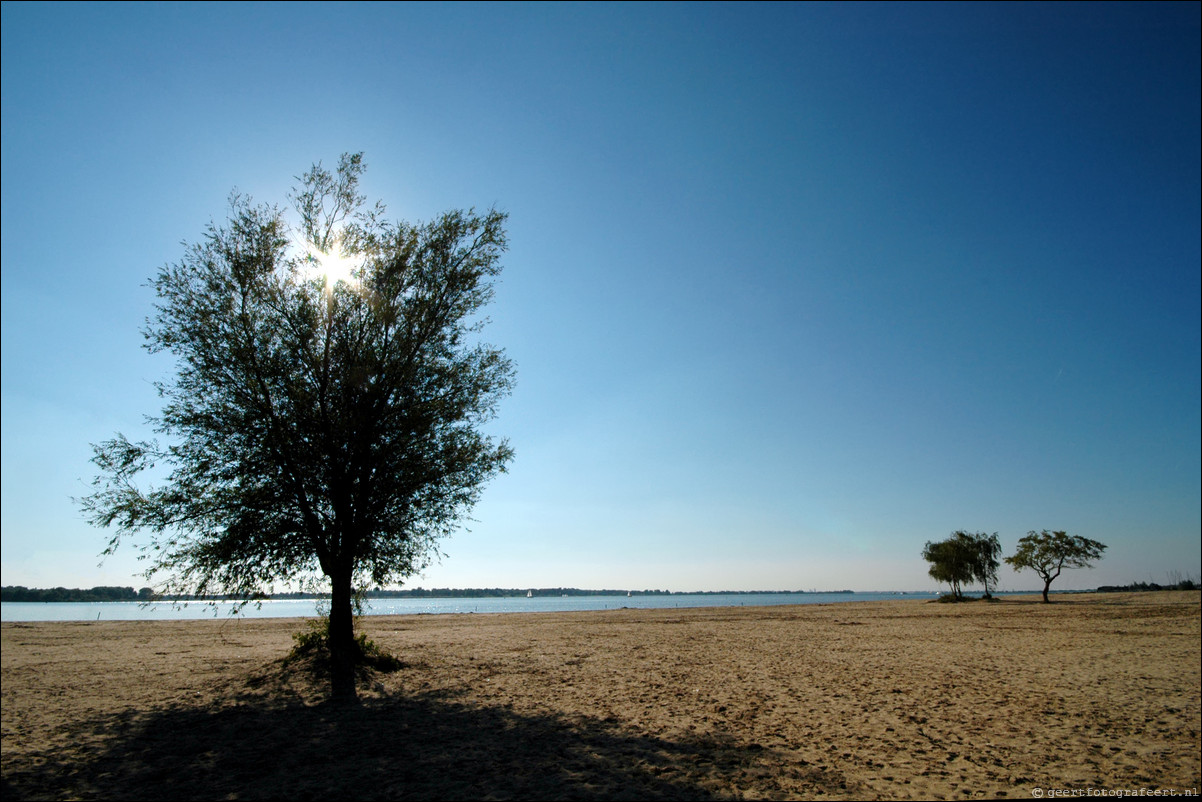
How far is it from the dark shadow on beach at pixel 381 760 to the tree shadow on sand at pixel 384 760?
2 cm

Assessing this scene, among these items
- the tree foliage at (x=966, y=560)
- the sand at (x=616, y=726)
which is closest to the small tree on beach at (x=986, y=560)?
the tree foliage at (x=966, y=560)

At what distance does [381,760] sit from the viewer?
29.4ft

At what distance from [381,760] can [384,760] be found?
0.16 feet

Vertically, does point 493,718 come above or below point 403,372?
below

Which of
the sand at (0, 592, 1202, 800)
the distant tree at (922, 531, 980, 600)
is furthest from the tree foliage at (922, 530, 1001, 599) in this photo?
the sand at (0, 592, 1202, 800)

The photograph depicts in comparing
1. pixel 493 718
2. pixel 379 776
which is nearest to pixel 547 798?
pixel 379 776

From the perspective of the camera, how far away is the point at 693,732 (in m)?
10.2

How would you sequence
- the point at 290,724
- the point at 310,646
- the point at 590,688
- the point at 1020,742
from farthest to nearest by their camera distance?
the point at 310,646 → the point at 590,688 → the point at 290,724 → the point at 1020,742

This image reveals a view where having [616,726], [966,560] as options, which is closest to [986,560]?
[966,560]

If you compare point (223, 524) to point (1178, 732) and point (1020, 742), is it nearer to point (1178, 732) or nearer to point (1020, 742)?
point (1020, 742)

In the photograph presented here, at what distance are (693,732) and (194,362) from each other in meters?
15.4

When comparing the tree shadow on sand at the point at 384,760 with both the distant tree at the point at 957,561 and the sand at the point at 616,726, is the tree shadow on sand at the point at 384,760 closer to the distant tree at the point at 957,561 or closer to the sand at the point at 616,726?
the sand at the point at 616,726

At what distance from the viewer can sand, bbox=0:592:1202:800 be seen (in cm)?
799

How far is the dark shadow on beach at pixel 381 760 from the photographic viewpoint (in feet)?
25.4
